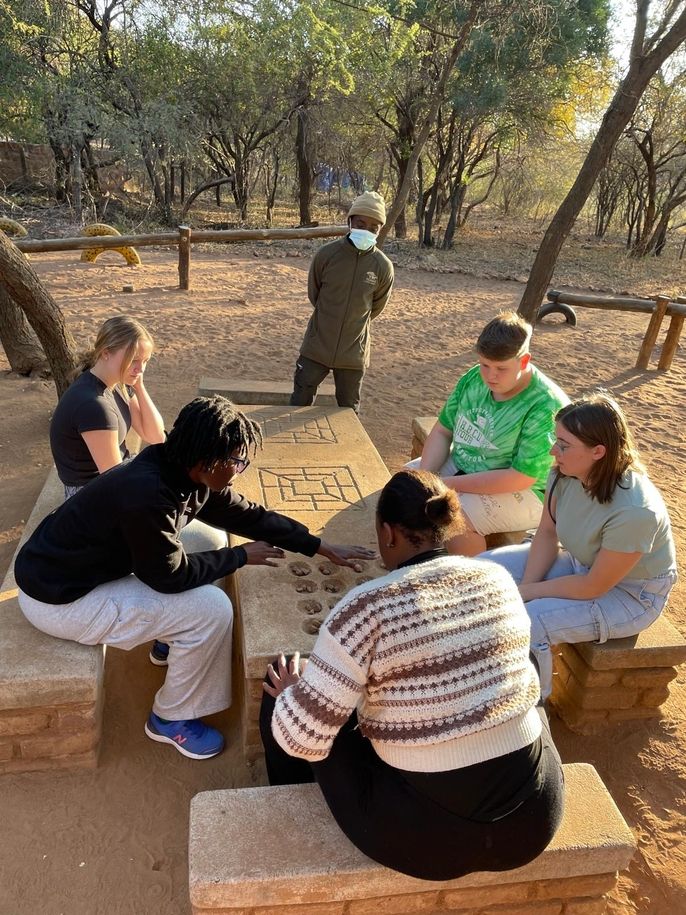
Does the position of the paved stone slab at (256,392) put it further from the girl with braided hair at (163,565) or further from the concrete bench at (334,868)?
the concrete bench at (334,868)

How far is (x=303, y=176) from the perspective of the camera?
17203 mm

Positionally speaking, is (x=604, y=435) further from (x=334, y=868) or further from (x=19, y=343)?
(x=19, y=343)

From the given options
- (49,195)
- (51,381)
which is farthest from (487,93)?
(51,381)

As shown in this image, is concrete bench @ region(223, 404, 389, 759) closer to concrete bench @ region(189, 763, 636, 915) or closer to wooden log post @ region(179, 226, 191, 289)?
concrete bench @ region(189, 763, 636, 915)

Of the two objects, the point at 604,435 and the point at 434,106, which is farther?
the point at 434,106

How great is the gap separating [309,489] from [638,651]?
5.70 feet

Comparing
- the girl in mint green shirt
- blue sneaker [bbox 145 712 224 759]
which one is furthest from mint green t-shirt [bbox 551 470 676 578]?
blue sneaker [bbox 145 712 224 759]

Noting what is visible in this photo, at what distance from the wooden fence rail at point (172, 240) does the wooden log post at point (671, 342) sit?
5709 millimetres

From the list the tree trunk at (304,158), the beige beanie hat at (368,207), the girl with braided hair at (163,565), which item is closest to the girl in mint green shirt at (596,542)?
the girl with braided hair at (163,565)

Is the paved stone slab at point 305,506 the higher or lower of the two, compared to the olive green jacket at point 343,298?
lower

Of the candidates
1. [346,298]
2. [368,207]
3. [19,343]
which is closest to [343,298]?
[346,298]

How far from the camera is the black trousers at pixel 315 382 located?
4.68m

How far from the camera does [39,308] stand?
4957 mm

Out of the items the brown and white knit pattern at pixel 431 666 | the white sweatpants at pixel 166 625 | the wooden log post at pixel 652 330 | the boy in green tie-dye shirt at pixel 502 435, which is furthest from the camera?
the wooden log post at pixel 652 330
